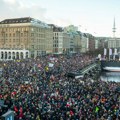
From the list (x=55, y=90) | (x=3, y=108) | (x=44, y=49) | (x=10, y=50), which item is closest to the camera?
(x=3, y=108)

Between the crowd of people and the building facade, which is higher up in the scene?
the building facade

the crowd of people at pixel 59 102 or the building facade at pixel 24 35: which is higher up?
the building facade at pixel 24 35

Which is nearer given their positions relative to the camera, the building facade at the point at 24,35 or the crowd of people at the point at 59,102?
the crowd of people at the point at 59,102

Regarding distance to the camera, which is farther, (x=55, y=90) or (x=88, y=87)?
(x=88, y=87)

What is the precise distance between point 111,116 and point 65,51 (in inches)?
5446

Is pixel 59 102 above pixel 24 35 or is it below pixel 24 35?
below

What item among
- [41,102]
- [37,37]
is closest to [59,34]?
[37,37]

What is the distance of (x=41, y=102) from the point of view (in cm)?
2609

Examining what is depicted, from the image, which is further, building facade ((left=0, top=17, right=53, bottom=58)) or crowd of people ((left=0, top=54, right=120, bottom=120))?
building facade ((left=0, top=17, right=53, bottom=58))

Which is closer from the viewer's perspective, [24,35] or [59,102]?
[59,102]

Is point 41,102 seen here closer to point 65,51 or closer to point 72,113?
point 72,113

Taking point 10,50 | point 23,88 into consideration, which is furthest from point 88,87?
point 10,50

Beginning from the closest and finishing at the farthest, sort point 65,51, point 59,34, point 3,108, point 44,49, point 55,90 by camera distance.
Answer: point 3,108, point 55,90, point 44,49, point 59,34, point 65,51

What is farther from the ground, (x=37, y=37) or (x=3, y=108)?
(x=37, y=37)
